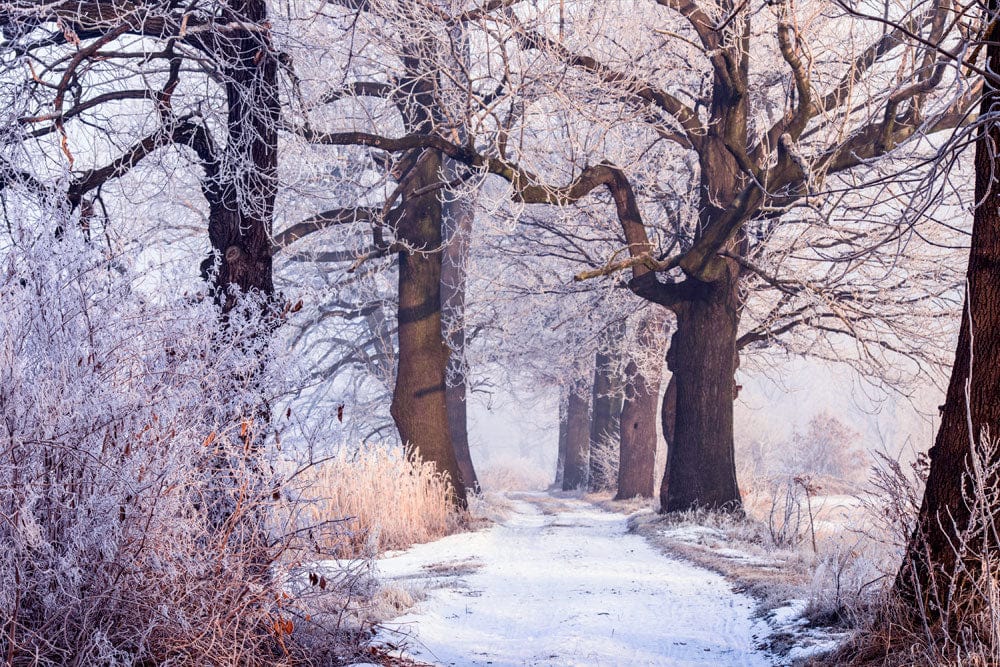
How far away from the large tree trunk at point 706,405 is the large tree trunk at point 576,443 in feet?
42.4

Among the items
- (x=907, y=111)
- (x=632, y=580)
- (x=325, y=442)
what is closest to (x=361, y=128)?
(x=907, y=111)

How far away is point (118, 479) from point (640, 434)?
15991mm

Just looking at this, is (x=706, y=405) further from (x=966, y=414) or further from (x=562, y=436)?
(x=562, y=436)

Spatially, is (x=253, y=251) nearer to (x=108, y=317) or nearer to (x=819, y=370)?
(x=108, y=317)

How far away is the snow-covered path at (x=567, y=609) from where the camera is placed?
17.4 ft

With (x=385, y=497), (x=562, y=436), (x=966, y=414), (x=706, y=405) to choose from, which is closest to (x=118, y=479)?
(x=966, y=414)

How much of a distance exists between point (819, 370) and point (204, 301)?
75424 mm

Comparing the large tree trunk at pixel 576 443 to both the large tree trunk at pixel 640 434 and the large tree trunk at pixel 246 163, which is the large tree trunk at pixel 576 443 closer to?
the large tree trunk at pixel 640 434

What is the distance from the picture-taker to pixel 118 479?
3914mm

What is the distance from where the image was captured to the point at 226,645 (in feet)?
13.1

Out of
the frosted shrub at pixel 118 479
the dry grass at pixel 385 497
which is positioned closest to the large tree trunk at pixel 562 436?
the dry grass at pixel 385 497

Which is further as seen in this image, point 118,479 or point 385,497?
point 385,497

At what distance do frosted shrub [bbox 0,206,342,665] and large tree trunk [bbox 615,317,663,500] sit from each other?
566 inches

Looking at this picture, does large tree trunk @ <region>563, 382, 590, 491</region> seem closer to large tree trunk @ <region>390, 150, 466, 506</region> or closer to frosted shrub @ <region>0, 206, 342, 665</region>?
large tree trunk @ <region>390, 150, 466, 506</region>
